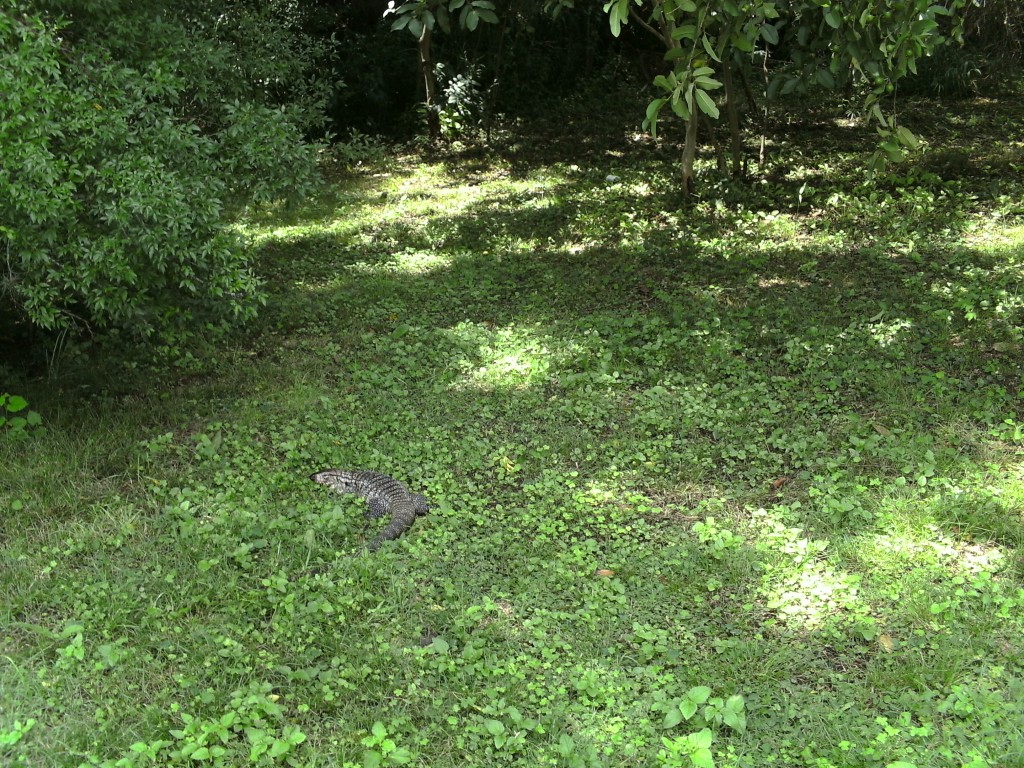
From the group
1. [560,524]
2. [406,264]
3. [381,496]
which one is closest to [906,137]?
[560,524]

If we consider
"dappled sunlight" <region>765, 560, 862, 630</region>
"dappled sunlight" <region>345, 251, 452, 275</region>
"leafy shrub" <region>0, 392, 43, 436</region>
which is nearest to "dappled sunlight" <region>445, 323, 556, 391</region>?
"dappled sunlight" <region>345, 251, 452, 275</region>

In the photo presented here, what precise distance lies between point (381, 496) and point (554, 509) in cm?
85

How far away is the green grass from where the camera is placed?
286cm

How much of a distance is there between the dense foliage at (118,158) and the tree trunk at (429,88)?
19.2 feet

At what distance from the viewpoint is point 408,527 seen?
3926mm

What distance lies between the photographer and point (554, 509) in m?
4.09

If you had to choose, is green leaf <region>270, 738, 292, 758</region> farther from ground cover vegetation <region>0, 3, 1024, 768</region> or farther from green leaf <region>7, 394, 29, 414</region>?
green leaf <region>7, 394, 29, 414</region>

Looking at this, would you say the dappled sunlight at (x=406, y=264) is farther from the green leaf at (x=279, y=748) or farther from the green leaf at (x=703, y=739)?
the green leaf at (x=703, y=739)

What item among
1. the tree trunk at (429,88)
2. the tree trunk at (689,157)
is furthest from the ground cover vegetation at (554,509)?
the tree trunk at (429,88)

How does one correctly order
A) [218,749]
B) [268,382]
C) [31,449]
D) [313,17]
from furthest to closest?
1. [313,17]
2. [268,382]
3. [31,449]
4. [218,749]

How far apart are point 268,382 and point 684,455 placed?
264cm

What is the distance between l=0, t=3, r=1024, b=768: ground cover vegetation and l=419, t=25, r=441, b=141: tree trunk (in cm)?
412

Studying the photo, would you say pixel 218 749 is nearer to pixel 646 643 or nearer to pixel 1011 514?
pixel 646 643

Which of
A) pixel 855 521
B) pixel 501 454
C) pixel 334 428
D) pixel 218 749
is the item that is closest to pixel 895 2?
pixel 855 521
